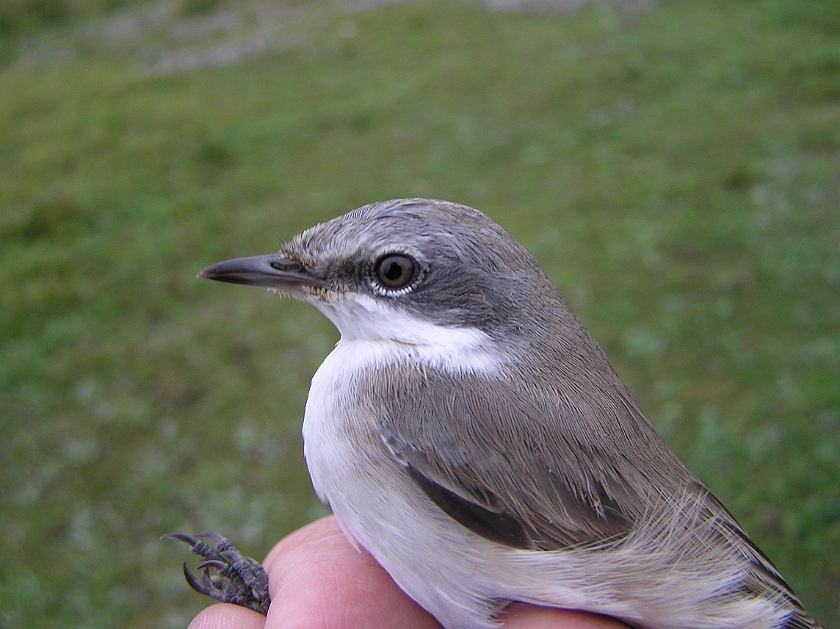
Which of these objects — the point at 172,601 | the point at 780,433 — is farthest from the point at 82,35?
the point at 780,433

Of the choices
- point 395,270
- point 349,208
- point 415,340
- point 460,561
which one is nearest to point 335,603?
point 460,561

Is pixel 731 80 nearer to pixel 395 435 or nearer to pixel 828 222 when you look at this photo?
pixel 828 222

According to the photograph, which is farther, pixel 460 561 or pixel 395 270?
pixel 395 270

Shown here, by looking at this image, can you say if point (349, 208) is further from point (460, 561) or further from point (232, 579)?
point (460, 561)

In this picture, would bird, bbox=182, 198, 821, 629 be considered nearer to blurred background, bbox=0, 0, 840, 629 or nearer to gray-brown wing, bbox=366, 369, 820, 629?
gray-brown wing, bbox=366, 369, 820, 629

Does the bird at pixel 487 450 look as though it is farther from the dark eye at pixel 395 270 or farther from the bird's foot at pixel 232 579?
the bird's foot at pixel 232 579

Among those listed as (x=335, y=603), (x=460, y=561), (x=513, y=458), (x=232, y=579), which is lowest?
(x=232, y=579)

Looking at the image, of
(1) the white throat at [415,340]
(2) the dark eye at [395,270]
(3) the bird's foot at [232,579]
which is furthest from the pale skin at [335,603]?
(2) the dark eye at [395,270]
